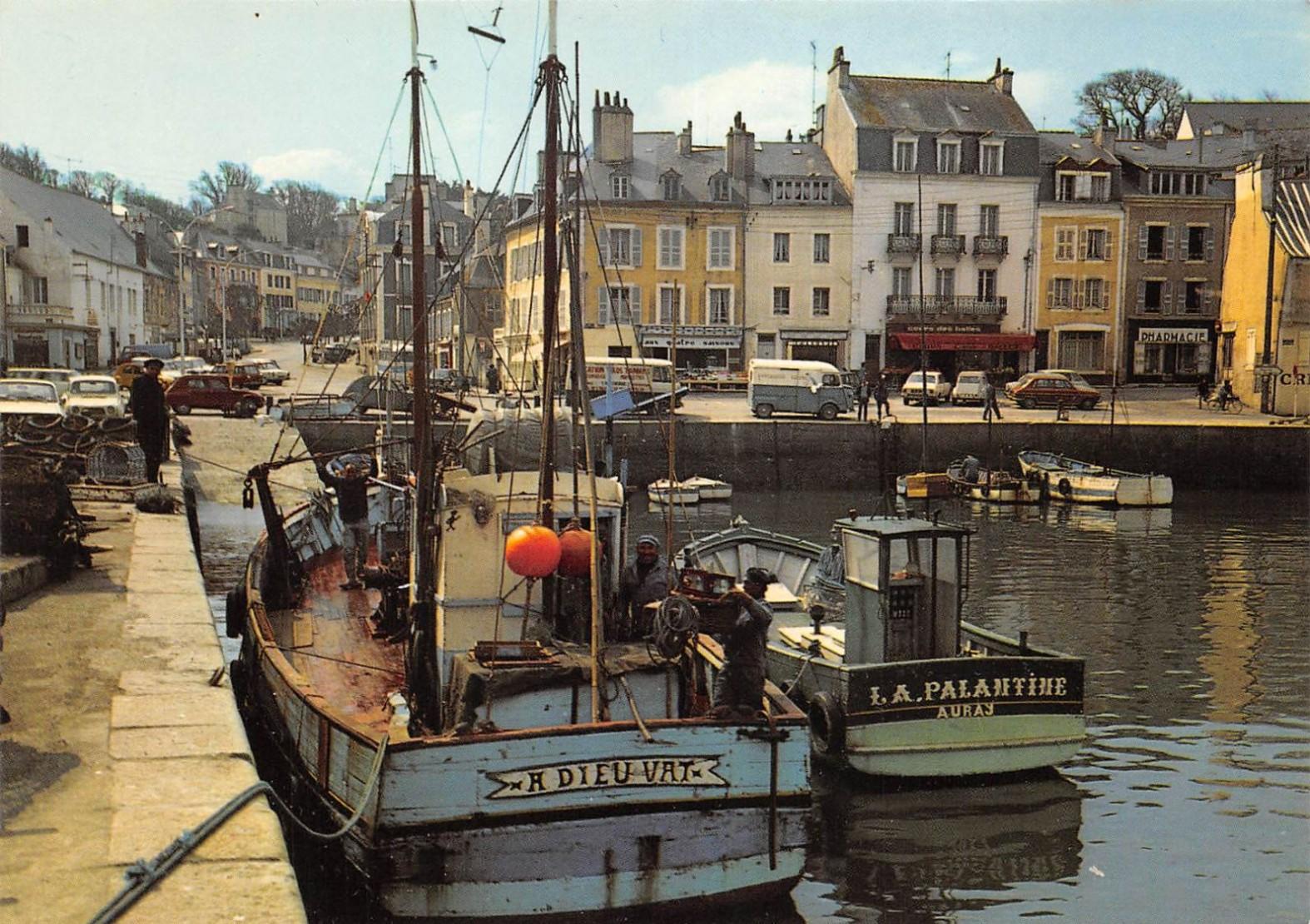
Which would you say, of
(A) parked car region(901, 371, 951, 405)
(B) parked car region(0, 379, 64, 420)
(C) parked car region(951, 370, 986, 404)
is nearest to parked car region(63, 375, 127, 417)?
(B) parked car region(0, 379, 64, 420)

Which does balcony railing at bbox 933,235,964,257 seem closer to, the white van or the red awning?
the red awning

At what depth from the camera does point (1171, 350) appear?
2223 inches

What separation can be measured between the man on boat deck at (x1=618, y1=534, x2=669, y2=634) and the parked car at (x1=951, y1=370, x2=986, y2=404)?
37788 mm

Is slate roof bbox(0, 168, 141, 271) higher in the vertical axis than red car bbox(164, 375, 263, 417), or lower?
higher

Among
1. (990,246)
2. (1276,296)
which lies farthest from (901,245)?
(1276,296)

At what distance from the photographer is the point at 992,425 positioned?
42.1m

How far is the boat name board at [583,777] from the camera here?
8.87 metres

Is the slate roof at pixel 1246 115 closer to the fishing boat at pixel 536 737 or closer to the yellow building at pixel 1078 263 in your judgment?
the yellow building at pixel 1078 263

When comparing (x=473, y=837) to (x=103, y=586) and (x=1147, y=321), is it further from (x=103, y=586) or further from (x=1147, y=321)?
(x=1147, y=321)

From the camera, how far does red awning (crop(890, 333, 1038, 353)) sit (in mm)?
53812

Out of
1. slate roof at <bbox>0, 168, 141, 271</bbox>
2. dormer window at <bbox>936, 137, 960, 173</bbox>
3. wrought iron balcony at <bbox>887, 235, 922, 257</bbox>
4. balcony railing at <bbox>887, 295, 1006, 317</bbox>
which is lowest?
balcony railing at <bbox>887, 295, 1006, 317</bbox>

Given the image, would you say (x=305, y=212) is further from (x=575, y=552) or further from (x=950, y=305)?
(x=575, y=552)

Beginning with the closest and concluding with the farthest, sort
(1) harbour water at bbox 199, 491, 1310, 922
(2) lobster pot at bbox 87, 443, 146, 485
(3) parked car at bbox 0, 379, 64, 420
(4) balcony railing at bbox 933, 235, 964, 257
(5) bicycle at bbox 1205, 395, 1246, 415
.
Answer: (1) harbour water at bbox 199, 491, 1310, 922 < (2) lobster pot at bbox 87, 443, 146, 485 < (3) parked car at bbox 0, 379, 64, 420 < (5) bicycle at bbox 1205, 395, 1246, 415 < (4) balcony railing at bbox 933, 235, 964, 257

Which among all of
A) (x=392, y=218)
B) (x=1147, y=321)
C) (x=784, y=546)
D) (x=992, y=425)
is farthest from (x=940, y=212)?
(x=784, y=546)
